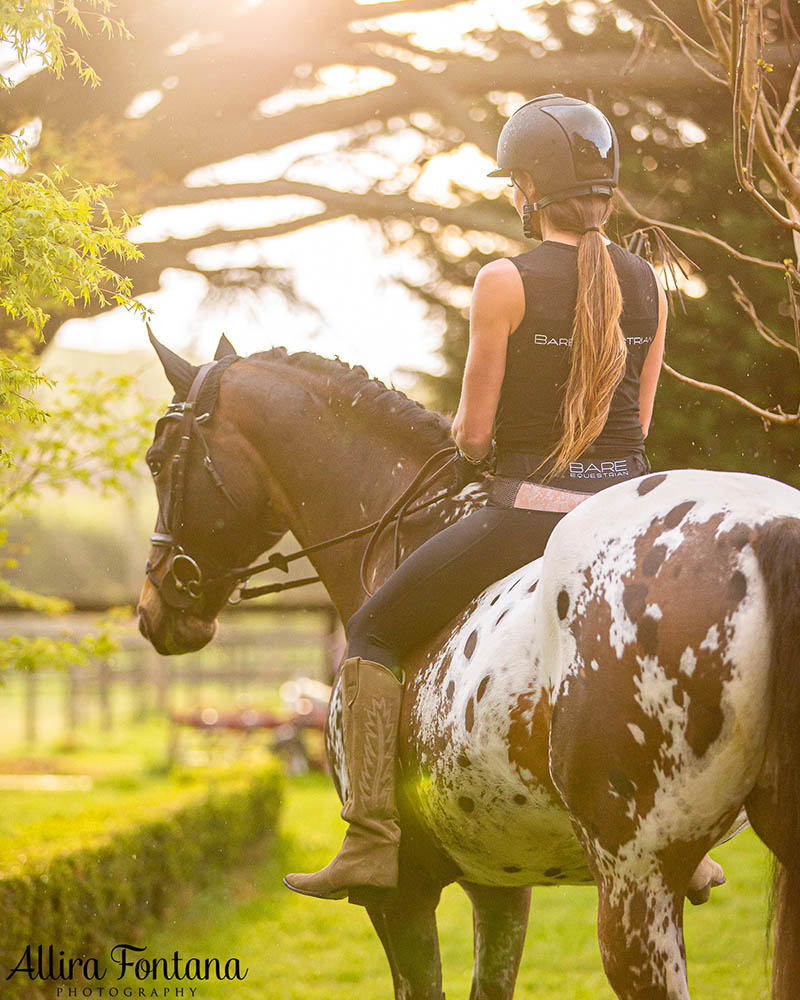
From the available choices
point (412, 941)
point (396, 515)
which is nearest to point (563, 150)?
point (396, 515)

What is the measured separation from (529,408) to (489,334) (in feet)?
0.82

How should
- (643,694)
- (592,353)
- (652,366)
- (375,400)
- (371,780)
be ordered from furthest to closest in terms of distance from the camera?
(375,400), (652,366), (371,780), (592,353), (643,694)

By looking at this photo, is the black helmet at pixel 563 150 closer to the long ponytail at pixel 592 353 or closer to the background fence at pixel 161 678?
the long ponytail at pixel 592 353

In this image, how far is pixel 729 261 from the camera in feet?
22.4

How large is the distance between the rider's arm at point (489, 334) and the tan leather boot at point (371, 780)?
→ 797 millimetres

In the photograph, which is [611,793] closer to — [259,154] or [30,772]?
[259,154]

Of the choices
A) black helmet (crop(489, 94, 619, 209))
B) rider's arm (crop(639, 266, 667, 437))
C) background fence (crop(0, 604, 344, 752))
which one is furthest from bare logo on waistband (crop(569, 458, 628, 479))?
background fence (crop(0, 604, 344, 752))

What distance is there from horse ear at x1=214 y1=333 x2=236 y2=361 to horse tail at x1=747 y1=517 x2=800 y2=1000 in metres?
2.61

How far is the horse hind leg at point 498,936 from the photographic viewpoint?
145 inches

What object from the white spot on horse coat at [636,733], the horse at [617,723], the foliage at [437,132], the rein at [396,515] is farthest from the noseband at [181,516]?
the foliage at [437,132]

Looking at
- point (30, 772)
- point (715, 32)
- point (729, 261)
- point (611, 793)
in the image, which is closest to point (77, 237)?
point (715, 32)

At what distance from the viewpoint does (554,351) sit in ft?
9.62

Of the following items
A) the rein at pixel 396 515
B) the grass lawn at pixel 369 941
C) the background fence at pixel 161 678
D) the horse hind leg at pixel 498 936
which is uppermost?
the rein at pixel 396 515

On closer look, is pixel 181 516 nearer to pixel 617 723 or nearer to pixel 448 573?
pixel 448 573
